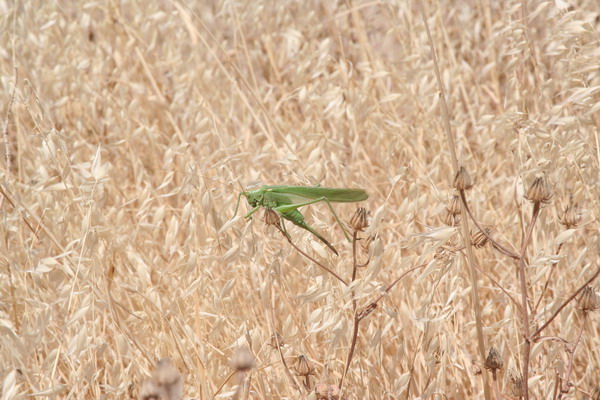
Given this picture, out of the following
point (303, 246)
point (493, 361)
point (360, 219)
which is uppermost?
point (360, 219)

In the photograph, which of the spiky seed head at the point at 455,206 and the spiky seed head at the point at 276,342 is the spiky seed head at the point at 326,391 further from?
the spiky seed head at the point at 455,206

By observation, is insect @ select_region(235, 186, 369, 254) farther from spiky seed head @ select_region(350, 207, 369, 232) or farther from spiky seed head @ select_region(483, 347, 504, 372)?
spiky seed head @ select_region(483, 347, 504, 372)

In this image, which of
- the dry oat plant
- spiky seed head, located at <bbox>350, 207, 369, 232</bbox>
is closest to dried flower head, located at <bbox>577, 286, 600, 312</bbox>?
the dry oat plant

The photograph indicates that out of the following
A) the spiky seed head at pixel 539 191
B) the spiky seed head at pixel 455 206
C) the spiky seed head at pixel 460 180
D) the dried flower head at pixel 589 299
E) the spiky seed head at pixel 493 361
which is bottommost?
the spiky seed head at pixel 493 361

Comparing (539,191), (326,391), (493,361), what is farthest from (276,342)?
(539,191)

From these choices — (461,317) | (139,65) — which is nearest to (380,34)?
(139,65)

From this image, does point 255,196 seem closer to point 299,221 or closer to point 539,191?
point 299,221

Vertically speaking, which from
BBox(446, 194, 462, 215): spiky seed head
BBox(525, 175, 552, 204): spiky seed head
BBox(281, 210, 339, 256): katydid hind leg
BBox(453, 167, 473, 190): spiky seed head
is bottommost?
BBox(446, 194, 462, 215): spiky seed head

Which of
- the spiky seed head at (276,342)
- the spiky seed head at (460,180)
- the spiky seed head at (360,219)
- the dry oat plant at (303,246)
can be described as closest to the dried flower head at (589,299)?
the dry oat plant at (303,246)
